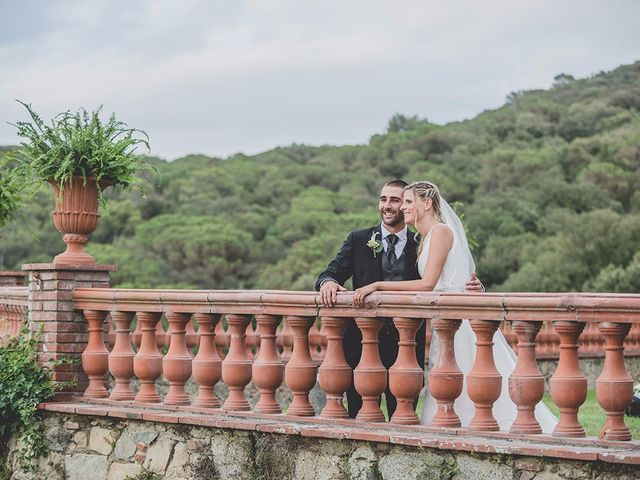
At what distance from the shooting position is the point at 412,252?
714cm

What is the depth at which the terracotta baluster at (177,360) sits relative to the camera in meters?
7.25

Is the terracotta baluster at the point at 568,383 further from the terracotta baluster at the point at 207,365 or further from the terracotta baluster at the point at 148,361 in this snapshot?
the terracotta baluster at the point at 148,361

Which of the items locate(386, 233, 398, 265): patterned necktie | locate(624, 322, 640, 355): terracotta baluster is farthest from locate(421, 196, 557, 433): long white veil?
locate(624, 322, 640, 355): terracotta baluster

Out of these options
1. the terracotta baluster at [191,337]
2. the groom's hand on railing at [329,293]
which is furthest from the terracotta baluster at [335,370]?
the terracotta baluster at [191,337]

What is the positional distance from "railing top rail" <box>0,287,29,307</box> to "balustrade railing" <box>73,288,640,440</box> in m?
1.30

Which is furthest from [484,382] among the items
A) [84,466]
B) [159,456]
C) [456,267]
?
[84,466]

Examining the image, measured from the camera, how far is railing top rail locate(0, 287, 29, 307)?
9.14 m

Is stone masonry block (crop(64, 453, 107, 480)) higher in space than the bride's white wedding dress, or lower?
lower

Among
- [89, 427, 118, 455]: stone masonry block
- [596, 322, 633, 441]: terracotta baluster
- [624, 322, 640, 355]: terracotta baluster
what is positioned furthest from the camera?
[624, 322, 640, 355]: terracotta baluster

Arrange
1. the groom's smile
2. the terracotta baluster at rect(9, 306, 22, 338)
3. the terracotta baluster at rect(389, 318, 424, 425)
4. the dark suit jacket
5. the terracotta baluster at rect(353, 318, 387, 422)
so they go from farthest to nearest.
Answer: the terracotta baluster at rect(9, 306, 22, 338) < the dark suit jacket < the groom's smile < the terracotta baluster at rect(353, 318, 387, 422) < the terracotta baluster at rect(389, 318, 424, 425)

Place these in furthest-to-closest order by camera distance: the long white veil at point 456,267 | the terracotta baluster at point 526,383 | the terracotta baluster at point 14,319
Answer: the terracotta baluster at point 14,319 < the long white veil at point 456,267 < the terracotta baluster at point 526,383

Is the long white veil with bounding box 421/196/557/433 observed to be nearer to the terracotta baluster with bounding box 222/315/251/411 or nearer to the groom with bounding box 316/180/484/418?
the groom with bounding box 316/180/484/418

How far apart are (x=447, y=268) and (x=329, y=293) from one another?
898mm

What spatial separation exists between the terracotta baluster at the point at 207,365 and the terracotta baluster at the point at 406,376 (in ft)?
4.71
